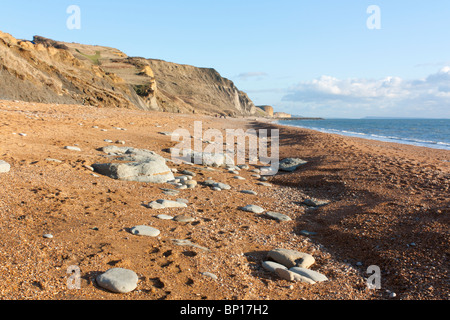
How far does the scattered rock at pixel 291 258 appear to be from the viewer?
→ 4.40 m

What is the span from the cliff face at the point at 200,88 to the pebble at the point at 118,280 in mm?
65520

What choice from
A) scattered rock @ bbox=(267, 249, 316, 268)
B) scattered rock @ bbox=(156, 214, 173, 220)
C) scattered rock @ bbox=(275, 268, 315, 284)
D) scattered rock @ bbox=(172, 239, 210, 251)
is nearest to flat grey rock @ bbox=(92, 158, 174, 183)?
scattered rock @ bbox=(156, 214, 173, 220)

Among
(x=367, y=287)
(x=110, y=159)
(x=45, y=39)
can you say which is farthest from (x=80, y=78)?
(x=45, y=39)

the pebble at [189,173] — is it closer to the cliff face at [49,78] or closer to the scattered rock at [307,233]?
the scattered rock at [307,233]

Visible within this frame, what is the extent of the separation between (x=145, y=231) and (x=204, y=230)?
104 cm

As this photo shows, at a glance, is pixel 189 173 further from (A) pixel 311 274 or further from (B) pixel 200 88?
(B) pixel 200 88

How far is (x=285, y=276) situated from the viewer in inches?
158

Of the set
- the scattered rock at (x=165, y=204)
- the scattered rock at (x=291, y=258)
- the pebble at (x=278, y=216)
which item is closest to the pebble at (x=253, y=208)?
the pebble at (x=278, y=216)

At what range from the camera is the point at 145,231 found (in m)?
4.86

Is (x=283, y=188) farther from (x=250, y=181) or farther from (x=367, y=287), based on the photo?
(x=367, y=287)

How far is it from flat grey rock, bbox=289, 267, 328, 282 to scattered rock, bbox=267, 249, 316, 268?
17 centimetres

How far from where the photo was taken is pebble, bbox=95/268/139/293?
330 cm

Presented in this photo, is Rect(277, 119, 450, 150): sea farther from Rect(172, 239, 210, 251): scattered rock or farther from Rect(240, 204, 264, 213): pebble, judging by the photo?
Rect(172, 239, 210, 251): scattered rock

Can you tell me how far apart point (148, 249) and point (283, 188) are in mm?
5668
